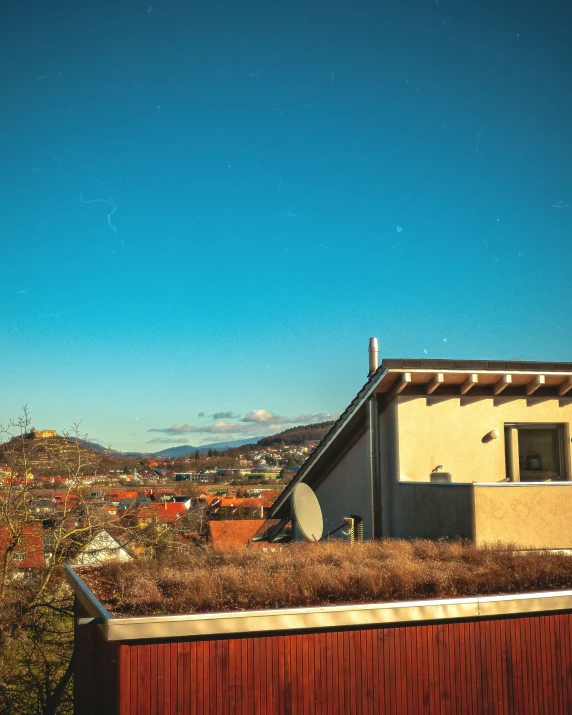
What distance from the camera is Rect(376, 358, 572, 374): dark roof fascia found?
1230 centimetres

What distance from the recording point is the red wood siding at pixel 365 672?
5723 millimetres

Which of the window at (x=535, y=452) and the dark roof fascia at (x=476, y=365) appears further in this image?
the window at (x=535, y=452)

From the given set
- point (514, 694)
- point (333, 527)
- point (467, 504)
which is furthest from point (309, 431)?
point (514, 694)

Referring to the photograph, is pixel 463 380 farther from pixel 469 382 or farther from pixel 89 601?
pixel 89 601

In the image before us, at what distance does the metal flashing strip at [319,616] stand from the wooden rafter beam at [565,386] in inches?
288

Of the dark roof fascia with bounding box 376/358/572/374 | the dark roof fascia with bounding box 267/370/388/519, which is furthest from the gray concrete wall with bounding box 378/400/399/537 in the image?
the dark roof fascia with bounding box 376/358/572/374

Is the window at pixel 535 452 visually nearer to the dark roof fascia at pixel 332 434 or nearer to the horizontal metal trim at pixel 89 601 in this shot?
the dark roof fascia at pixel 332 434

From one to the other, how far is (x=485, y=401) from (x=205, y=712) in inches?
360

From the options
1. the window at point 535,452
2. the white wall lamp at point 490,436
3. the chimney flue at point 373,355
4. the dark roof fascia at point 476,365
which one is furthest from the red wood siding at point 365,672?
the chimney flue at point 373,355

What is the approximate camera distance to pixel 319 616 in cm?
607

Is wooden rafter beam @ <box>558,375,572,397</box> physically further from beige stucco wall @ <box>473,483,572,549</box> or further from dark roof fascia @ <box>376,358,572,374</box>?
beige stucco wall @ <box>473,483,572,549</box>

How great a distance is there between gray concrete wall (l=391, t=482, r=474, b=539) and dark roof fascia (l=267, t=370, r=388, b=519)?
1796 millimetres

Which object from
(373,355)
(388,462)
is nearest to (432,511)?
(388,462)

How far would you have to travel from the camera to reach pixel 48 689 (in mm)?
13609
